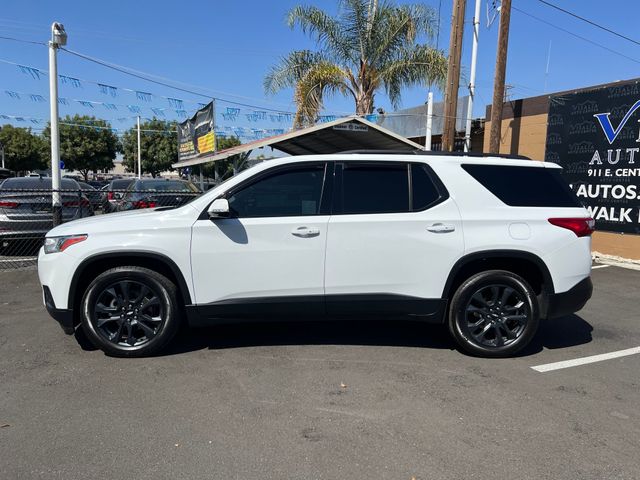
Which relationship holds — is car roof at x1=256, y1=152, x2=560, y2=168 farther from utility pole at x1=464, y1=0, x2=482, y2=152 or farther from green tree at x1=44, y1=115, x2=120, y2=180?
green tree at x1=44, y1=115, x2=120, y2=180

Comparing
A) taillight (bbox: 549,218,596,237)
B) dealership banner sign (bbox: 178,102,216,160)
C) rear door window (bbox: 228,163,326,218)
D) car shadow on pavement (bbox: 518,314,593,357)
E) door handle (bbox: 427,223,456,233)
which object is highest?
dealership banner sign (bbox: 178,102,216,160)

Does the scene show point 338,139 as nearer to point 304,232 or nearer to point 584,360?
point 304,232

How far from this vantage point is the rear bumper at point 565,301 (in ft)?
15.2

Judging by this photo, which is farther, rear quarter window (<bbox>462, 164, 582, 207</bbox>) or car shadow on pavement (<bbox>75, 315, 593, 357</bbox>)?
car shadow on pavement (<bbox>75, 315, 593, 357</bbox>)

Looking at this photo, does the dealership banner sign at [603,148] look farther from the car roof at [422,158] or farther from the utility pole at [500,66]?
the car roof at [422,158]

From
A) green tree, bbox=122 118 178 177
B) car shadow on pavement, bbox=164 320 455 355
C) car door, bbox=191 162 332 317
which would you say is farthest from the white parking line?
green tree, bbox=122 118 178 177

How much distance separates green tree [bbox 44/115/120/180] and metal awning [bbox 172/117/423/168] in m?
38.9

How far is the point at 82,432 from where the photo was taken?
3.29 metres

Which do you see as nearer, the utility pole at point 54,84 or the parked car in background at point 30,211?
the parked car in background at point 30,211

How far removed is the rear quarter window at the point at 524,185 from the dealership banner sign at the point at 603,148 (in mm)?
6733

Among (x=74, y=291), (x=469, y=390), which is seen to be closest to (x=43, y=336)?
(x=74, y=291)

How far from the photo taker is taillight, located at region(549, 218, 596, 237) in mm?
4621

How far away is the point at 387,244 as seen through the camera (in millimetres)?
4438

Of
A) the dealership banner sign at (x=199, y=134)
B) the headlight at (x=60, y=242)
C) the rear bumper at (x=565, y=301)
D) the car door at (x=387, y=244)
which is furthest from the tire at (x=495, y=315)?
the dealership banner sign at (x=199, y=134)
